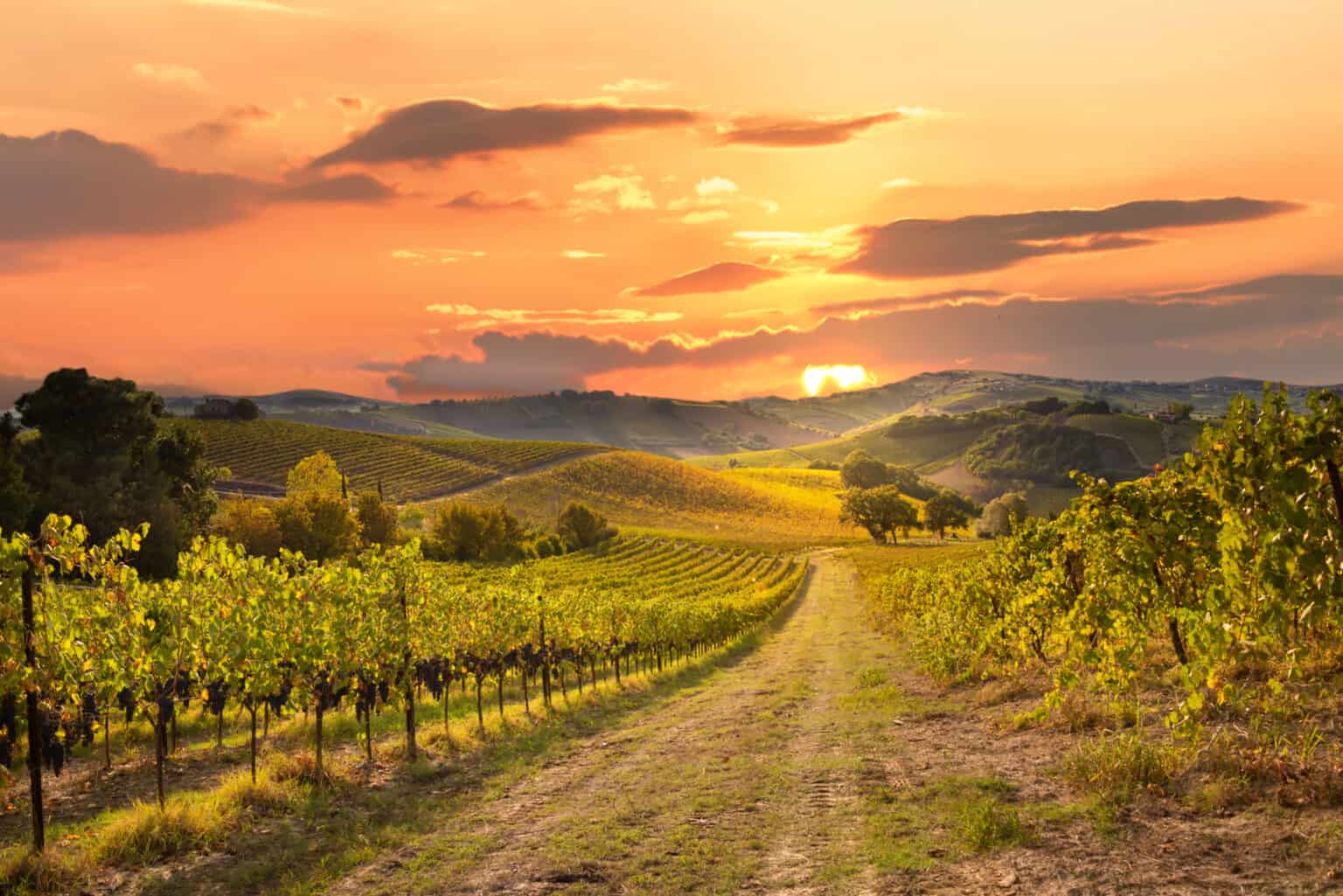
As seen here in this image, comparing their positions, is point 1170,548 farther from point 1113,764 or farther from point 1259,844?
point 1259,844

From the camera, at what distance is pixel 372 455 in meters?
160

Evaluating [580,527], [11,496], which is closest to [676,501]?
[580,527]

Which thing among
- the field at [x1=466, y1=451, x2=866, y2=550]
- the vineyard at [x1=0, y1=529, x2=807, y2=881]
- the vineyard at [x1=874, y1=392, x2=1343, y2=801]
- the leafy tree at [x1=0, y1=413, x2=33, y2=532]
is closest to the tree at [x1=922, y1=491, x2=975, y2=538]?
the field at [x1=466, y1=451, x2=866, y2=550]

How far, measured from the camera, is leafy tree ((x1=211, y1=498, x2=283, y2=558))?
7469 centimetres

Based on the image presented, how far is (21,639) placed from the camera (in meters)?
11.6

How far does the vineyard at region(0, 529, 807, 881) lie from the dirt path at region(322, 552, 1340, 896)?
4708 millimetres

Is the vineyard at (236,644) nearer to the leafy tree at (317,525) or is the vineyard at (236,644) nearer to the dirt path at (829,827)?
the dirt path at (829,827)

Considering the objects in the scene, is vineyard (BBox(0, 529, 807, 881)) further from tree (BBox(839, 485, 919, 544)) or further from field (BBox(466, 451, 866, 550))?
tree (BBox(839, 485, 919, 544))

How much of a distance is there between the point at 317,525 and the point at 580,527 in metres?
40.7

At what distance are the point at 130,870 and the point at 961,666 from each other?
19133mm

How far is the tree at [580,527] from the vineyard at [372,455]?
36214 millimetres

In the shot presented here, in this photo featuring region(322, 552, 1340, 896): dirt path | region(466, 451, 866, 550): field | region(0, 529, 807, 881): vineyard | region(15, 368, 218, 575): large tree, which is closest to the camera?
region(322, 552, 1340, 896): dirt path

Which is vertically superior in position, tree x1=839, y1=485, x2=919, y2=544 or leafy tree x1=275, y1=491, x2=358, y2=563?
leafy tree x1=275, y1=491, x2=358, y2=563

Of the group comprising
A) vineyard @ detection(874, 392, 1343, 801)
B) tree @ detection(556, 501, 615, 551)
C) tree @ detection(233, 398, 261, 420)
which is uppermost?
tree @ detection(233, 398, 261, 420)
